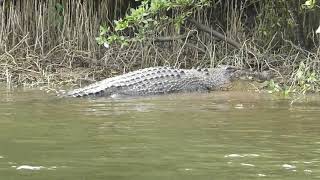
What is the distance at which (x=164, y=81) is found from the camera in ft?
32.9

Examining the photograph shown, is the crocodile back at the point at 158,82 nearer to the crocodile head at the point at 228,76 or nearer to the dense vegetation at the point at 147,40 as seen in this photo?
the crocodile head at the point at 228,76

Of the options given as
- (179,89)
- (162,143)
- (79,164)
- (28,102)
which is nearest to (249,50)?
(179,89)

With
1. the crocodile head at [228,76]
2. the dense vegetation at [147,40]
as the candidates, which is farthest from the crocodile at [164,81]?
the dense vegetation at [147,40]

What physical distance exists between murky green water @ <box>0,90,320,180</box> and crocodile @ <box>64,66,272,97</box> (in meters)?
1.39

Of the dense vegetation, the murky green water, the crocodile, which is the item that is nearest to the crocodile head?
the crocodile

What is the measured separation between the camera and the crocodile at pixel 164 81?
9508 millimetres

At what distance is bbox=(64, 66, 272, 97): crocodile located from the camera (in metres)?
9.51

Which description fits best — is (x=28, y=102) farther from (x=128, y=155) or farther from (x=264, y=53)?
(x=264, y=53)

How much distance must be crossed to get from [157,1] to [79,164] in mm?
6011

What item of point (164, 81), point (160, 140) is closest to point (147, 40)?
point (164, 81)

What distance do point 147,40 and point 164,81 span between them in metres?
1.82

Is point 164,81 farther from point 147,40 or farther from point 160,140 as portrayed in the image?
point 160,140

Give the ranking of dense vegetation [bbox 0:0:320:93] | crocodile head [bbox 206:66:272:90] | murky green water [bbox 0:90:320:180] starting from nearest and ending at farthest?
murky green water [bbox 0:90:320:180] → crocodile head [bbox 206:66:272:90] → dense vegetation [bbox 0:0:320:93]

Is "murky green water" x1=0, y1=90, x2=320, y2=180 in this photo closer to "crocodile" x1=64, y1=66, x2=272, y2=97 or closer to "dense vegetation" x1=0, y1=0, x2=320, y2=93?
"crocodile" x1=64, y1=66, x2=272, y2=97
